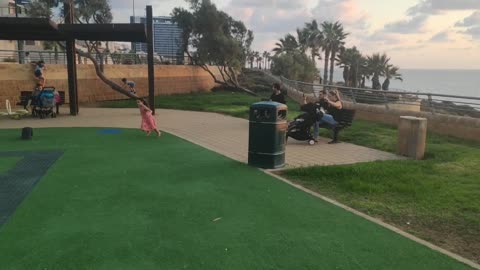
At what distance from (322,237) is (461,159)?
504 cm

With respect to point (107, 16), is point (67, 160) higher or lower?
lower

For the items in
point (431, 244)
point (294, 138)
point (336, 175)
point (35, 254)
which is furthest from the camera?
point (294, 138)

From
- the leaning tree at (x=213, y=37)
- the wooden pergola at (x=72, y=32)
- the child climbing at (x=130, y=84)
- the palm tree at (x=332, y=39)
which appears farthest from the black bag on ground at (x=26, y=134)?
the palm tree at (x=332, y=39)

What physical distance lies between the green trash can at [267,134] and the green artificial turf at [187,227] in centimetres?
33

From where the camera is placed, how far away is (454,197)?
586 cm

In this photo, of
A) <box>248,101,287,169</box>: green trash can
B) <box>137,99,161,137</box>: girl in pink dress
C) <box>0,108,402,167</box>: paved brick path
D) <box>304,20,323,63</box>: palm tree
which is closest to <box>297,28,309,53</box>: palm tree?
<box>304,20,323,63</box>: palm tree

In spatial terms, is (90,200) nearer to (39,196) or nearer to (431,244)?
(39,196)

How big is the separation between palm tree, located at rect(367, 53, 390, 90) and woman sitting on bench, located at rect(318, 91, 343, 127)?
202 feet

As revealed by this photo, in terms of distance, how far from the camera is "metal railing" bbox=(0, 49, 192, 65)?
21673 mm

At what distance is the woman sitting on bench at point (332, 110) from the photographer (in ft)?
34.6

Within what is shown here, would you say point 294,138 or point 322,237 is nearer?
point 322,237

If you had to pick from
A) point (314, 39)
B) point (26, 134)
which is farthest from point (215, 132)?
point (314, 39)

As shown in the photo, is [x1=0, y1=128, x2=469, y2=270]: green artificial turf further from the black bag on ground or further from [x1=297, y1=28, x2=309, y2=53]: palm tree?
[x1=297, y1=28, x2=309, y2=53]: palm tree

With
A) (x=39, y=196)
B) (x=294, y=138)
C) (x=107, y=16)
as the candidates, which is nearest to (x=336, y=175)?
(x=294, y=138)
